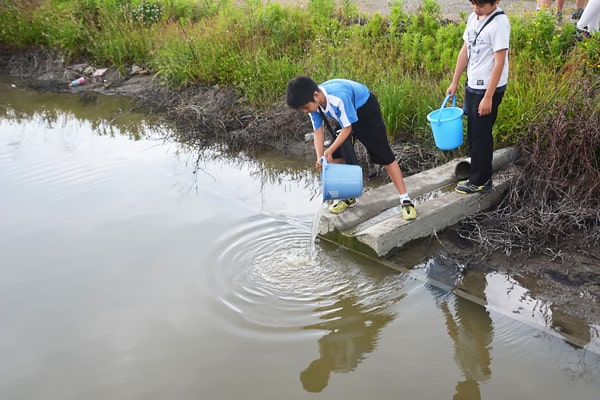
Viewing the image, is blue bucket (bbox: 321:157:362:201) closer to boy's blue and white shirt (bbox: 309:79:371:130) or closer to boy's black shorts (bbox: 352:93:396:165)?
boy's blue and white shirt (bbox: 309:79:371:130)

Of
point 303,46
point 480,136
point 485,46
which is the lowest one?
point 480,136

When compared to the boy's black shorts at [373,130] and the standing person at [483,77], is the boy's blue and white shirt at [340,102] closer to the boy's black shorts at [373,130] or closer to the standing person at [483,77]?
the boy's black shorts at [373,130]

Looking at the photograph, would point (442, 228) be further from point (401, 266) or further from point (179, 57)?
point (179, 57)

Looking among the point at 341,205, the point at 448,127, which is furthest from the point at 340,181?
the point at 448,127

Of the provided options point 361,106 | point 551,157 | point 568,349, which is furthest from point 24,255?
point 551,157

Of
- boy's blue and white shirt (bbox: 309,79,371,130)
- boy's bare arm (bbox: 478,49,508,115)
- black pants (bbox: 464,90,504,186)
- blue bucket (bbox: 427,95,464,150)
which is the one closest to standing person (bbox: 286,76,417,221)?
boy's blue and white shirt (bbox: 309,79,371,130)

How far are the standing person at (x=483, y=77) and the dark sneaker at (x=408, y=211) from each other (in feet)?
1.70

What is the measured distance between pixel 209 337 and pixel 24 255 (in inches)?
74.4

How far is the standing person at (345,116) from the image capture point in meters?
3.64

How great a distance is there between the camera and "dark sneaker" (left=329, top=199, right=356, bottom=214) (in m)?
4.30

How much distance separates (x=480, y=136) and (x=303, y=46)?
4.12 m

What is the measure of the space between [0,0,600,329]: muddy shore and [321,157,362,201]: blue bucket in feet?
2.77

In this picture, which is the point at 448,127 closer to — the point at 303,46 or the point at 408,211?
the point at 408,211

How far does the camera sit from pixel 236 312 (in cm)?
356
